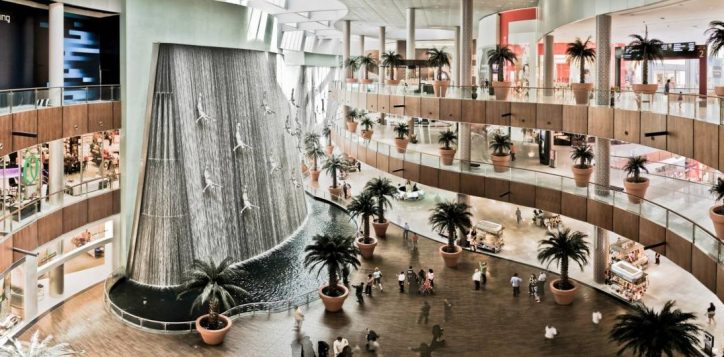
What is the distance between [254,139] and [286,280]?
294 inches

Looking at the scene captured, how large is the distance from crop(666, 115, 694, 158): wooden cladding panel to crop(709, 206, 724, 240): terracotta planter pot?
1620 millimetres

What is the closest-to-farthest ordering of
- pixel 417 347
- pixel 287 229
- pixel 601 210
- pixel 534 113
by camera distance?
pixel 417 347
pixel 601 210
pixel 534 113
pixel 287 229

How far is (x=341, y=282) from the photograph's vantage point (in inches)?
947

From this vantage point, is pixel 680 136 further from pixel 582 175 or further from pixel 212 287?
pixel 212 287

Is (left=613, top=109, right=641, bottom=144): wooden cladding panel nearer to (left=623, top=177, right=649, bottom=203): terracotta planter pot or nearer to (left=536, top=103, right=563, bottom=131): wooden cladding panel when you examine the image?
(left=623, top=177, right=649, bottom=203): terracotta planter pot

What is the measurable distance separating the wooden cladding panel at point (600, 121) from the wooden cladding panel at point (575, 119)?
0.24 metres

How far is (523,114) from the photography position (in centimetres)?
2314

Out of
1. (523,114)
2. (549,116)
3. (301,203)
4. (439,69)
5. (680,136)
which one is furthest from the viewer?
(301,203)

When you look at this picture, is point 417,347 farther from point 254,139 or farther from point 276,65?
point 276,65

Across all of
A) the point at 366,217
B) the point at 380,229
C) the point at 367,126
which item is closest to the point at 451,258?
the point at 366,217

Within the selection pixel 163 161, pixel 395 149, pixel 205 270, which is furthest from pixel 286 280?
pixel 395 149

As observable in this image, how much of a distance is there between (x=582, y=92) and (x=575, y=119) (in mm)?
1009

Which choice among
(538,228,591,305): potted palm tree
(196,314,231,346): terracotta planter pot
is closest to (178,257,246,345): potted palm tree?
(196,314,231,346): terracotta planter pot

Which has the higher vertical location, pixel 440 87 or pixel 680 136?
pixel 440 87
